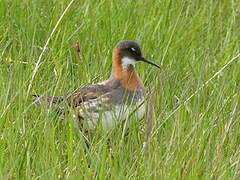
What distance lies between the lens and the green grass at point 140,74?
3.72 m

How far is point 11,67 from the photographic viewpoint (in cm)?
504

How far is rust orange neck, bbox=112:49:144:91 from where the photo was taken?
202 inches

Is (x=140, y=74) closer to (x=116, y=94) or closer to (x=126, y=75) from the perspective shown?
(x=126, y=75)

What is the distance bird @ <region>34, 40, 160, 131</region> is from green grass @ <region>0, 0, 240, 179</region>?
117mm

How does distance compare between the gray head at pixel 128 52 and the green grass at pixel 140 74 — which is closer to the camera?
the green grass at pixel 140 74

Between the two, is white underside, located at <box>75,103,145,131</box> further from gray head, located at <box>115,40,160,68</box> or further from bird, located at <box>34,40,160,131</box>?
gray head, located at <box>115,40,160,68</box>

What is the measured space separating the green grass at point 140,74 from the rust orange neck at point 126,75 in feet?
0.41

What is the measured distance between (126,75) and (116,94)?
0.17 metres

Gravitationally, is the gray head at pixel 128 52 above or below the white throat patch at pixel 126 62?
above

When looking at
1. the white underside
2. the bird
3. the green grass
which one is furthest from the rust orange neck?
the white underside

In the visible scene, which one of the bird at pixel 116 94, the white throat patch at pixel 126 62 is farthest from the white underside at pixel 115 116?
the white throat patch at pixel 126 62

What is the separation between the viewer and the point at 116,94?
5.06 meters

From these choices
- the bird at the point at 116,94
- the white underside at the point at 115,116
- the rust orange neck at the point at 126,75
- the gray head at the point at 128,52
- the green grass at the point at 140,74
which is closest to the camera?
the green grass at the point at 140,74

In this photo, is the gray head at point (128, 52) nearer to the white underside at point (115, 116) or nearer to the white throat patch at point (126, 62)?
the white throat patch at point (126, 62)
